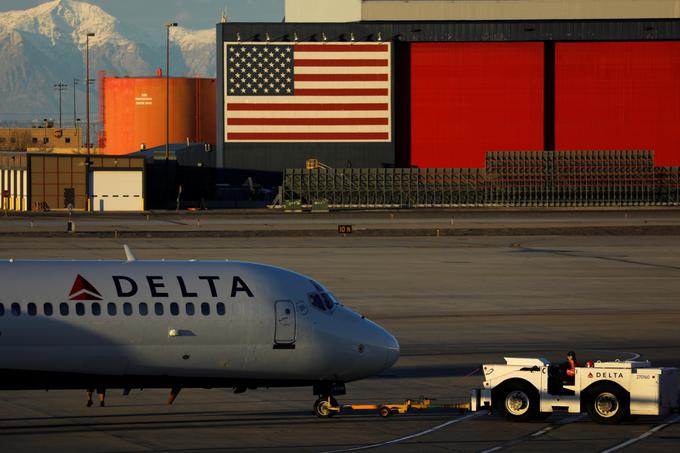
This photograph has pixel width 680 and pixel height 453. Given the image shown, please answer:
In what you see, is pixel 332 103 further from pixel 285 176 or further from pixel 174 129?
pixel 174 129

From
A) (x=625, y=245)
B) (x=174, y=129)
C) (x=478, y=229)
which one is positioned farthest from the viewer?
(x=174, y=129)

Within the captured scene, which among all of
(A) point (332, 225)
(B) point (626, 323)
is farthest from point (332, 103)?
(B) point (626, 323)

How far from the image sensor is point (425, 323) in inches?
1758

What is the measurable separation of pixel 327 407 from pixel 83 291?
5.72 metres

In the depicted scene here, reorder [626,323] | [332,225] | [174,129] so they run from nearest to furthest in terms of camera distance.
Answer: [626,323] < [332,225] < [174,129]

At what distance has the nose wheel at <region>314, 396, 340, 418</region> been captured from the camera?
27.8 meters

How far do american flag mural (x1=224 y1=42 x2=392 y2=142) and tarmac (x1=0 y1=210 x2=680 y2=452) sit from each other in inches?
977

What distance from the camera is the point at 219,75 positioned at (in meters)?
127

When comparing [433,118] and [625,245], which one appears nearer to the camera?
[625,245]

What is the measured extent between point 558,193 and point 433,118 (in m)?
14.0

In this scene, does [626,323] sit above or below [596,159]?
below

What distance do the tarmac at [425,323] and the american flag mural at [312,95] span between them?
24.8 meters

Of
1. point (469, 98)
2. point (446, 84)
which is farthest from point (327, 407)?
point (446, 84)

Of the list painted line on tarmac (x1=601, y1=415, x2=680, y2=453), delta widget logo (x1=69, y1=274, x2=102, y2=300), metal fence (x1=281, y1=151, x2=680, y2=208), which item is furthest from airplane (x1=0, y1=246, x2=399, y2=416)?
metal fence (x1=281, y1=151, x2=680, y2=208)
